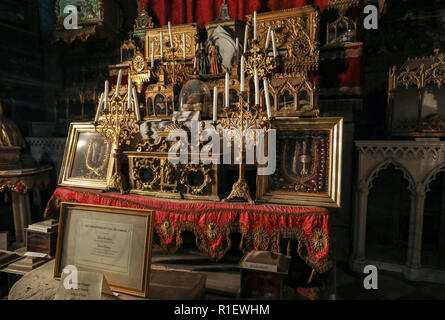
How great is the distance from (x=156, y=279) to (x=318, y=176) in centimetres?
172

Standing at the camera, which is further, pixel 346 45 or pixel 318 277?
pixel 346 45

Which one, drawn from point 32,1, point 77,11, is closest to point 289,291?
point 77,11

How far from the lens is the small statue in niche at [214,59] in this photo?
374cm

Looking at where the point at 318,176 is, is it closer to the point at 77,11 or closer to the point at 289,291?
the point at 289,291

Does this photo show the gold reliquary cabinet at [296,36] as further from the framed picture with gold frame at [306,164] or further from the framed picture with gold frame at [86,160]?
the framed picture with gold frame at [86,160]

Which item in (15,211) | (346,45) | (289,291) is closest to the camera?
(289,291)

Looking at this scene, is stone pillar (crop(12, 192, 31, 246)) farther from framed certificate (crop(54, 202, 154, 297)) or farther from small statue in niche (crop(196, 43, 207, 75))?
small statue in niche (crop(196, 43, 207, 75))

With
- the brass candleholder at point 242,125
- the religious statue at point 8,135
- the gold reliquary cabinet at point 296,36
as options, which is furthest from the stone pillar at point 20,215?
the gold reliquary cabinet at point 296,36

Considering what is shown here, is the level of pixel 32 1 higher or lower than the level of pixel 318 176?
higher

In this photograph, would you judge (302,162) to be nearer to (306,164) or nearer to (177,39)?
(306,164)

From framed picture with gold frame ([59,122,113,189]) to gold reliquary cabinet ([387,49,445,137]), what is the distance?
3890mm

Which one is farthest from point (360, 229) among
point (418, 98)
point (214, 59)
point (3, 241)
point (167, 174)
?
point (3, 241)

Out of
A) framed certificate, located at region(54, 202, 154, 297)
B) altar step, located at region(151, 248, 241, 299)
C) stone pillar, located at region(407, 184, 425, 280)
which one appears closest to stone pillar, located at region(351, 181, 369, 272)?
stone pillar, located at region(407, 184, 425, 280)

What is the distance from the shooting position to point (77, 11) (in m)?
4.79
